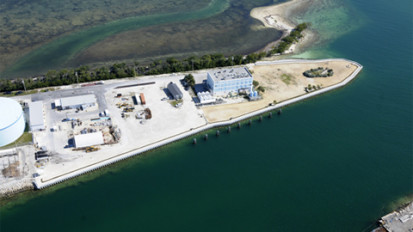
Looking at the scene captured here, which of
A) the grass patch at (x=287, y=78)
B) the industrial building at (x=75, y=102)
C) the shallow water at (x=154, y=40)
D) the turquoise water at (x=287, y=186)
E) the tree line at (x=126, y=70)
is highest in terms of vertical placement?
the shallow water at (x=154, y=40)

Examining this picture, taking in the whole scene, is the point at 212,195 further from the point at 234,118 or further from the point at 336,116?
the point at 336,116

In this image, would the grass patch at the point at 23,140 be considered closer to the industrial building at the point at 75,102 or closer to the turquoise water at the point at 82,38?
the industrial building at the point at 75,102

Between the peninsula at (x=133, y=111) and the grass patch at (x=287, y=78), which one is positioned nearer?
the peninsula at (x=133, y=111)

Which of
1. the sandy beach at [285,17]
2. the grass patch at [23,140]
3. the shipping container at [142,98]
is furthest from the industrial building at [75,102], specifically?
the sandy beach at [285,17]

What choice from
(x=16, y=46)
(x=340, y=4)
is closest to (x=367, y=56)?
(x=340, y=4)

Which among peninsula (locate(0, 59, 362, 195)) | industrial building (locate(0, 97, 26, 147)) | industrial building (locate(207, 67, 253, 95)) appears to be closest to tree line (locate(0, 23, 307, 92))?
peninsula (locate(0, 59, 362, 195))

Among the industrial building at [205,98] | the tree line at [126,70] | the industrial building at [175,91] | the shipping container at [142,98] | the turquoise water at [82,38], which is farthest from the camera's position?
the turquoise water at [82,38]
